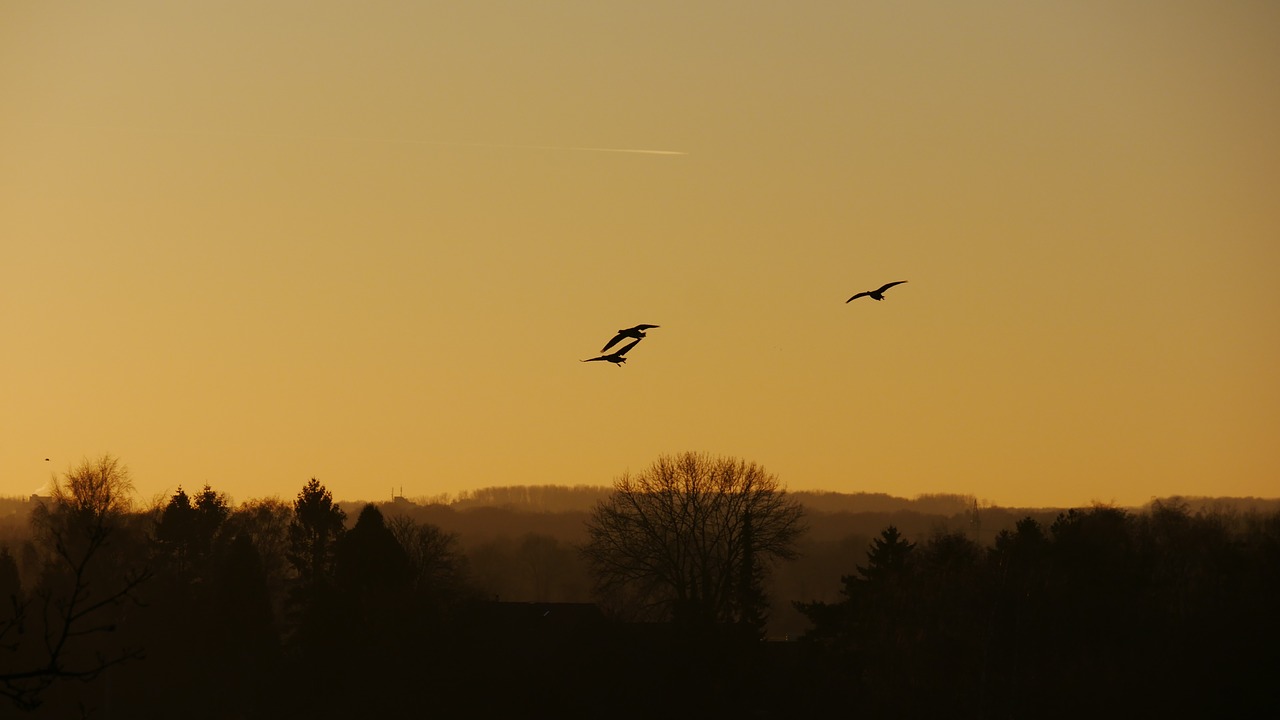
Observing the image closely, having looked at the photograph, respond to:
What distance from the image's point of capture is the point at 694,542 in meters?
70.5

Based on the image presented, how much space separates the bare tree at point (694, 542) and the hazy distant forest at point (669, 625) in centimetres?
15

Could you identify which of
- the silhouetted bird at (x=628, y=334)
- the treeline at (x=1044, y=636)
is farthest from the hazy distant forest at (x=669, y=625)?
the silhouetted bird at (x=628, y=334)

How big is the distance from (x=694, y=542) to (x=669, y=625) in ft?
44.8

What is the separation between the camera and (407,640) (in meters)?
46.6

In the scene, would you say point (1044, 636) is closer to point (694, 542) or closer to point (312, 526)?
point (694, 542)

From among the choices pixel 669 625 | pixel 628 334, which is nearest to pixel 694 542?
pixel 669 625

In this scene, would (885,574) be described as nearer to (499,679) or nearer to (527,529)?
(499,679)

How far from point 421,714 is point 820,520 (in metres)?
136

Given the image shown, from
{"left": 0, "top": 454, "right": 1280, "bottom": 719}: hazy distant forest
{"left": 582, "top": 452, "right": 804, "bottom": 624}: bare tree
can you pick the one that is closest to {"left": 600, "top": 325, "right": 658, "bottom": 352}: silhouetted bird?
{"left": 0, "top": 454, "right": 1280, "bottom": 719}: hazy distant forest

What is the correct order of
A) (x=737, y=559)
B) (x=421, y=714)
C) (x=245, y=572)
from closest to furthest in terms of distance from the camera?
(x=421, y=714), (x=245, y=572), (x=737, y=559)

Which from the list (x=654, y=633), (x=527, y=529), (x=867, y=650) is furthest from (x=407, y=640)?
(x=527, y=529)

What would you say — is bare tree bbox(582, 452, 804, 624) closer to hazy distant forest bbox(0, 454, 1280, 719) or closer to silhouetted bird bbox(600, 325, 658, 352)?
hazy distant forest bbox(0, 454, 1280, 719)

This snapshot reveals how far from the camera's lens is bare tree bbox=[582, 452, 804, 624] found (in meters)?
68.9

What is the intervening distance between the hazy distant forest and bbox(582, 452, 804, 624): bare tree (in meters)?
0.15
